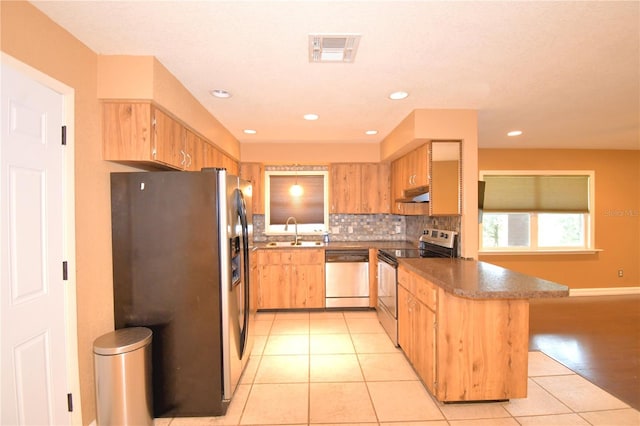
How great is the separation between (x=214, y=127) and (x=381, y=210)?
2677 millimetres

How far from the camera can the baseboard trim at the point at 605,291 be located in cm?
488

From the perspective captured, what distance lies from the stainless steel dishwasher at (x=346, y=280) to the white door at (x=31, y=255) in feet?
9.61

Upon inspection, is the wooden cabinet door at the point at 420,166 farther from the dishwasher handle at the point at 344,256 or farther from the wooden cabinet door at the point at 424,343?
the wooden cabinet door at the point at 424,343

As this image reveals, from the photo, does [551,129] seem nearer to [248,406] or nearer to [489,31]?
[489,31]

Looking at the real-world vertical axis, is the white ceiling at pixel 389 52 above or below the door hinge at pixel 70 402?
above

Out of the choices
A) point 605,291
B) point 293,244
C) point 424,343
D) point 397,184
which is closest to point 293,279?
point 293,244

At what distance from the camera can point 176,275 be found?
2.07 meters

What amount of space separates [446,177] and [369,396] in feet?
7.06

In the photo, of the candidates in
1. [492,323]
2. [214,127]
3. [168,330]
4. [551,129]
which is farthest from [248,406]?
[551,129]

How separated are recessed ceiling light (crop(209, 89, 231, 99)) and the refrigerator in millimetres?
866

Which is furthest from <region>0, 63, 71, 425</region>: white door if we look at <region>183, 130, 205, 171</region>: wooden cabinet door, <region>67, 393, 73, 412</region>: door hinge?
<region>183, 130, 205, 171</region>: wooden cabinet door

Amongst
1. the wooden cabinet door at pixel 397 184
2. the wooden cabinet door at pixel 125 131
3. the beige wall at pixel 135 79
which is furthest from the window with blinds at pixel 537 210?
the wooden cabinet door at pixel 125 131

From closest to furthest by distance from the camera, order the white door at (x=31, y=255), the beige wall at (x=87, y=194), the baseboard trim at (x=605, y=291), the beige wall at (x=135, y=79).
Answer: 1. the white door at (x=31, y=255)
2. the beige wall at (x=87, y=194)
3. the beige wall at (x=135, y=79)
4. the baseboard trim at (x=605, y=291)

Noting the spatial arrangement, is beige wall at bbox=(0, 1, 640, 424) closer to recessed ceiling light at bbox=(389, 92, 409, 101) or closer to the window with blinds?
recessed ceiling light at bbox=(389, 92, 409, 101)
